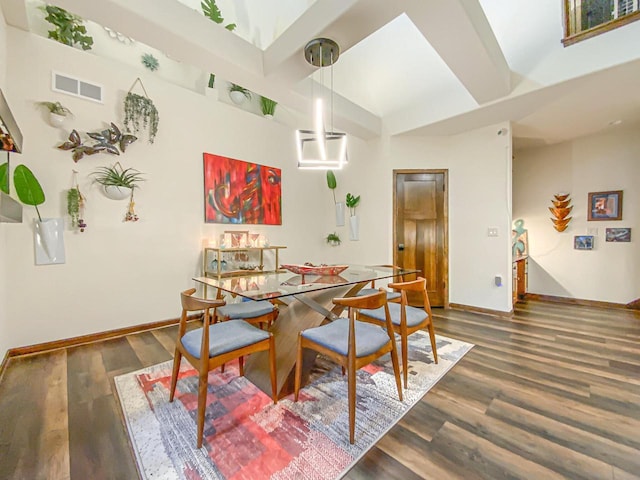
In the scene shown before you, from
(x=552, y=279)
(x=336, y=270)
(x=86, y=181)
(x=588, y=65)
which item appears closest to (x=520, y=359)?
(x=336, y=270)

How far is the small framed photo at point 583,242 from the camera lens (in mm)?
4336

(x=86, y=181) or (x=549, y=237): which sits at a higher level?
(x=86, y=181)

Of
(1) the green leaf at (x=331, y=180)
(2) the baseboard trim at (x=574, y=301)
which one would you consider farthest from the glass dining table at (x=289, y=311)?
(2) the baseboard trim at (x=574, y=301)

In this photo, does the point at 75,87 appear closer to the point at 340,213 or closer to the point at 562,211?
the point at 340,213

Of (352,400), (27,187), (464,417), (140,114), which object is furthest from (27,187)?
(464,417)

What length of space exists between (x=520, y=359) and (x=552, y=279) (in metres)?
3.16

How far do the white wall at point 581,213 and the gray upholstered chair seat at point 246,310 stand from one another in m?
4.97

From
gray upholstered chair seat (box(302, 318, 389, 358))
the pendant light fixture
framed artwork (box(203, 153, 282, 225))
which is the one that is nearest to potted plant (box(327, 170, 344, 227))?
framed artwork (box(203, 153, 282, 225))

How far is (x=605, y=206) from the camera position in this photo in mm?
4195

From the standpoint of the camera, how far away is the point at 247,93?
4137 mm

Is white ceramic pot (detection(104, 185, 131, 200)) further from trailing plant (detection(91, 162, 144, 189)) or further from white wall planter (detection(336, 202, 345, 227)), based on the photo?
white wall planter (detection(336, 202, 345, 227))

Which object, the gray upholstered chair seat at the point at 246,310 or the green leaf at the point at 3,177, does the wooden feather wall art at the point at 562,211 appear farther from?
the green leaf at the point at 3,177

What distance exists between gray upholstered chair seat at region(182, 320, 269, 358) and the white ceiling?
2239 mm

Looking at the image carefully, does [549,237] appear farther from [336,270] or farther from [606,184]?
[336,270]
